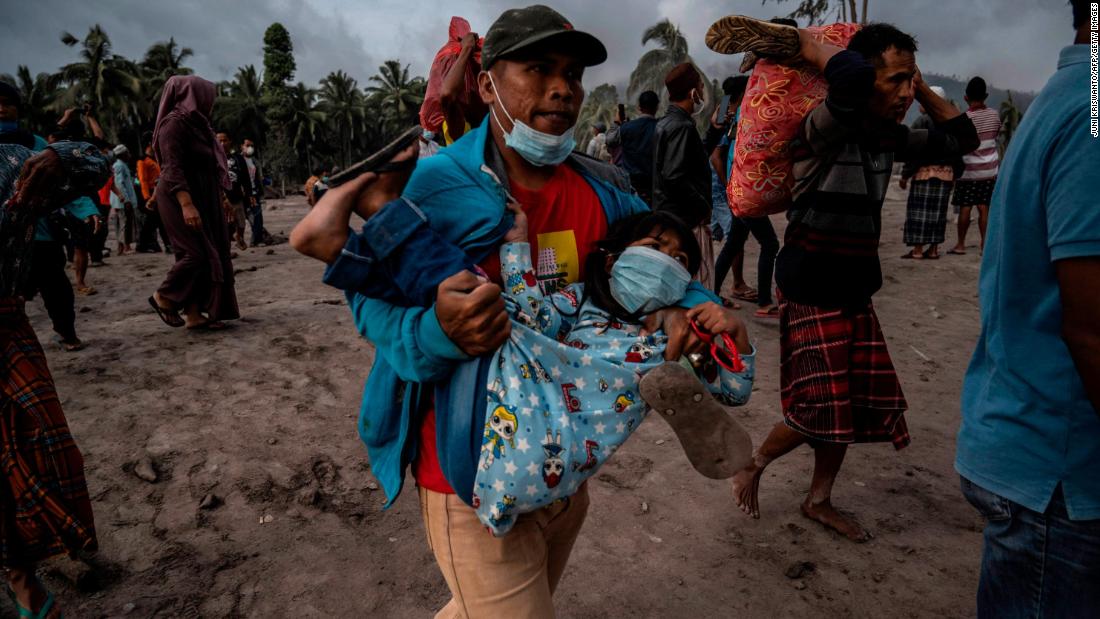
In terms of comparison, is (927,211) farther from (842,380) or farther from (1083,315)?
(1083,315)

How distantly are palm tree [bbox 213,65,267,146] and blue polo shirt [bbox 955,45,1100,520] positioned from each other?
4856 cm

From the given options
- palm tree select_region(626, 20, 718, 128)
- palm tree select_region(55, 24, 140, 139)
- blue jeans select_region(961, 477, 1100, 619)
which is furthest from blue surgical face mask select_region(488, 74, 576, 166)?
palm tree select_region(55, 24, 140, 139)

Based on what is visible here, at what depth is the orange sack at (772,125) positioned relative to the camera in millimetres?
2434

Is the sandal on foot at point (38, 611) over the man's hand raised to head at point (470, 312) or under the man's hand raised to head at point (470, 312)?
under

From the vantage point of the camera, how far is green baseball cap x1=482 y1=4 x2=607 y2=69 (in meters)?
1.41

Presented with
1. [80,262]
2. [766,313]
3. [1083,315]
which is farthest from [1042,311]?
[80,262]

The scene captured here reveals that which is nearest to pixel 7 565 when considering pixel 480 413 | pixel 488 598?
pixel 488 598

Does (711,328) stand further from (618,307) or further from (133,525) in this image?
(133,525)

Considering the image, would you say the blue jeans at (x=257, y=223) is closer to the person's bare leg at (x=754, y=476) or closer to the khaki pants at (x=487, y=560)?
the person's bare leg at (x=754, y=476)

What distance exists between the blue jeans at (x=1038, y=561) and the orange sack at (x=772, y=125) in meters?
1.53

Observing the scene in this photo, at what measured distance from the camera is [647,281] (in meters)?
1.49

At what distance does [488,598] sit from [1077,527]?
49.0 inches

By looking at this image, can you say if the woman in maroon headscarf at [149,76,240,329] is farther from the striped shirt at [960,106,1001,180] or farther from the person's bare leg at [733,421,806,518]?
the striped shirt at [960,106,1001,180]

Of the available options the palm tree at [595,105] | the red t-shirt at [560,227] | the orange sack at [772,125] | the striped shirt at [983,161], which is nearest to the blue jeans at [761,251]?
the orange sack at [772,125]
